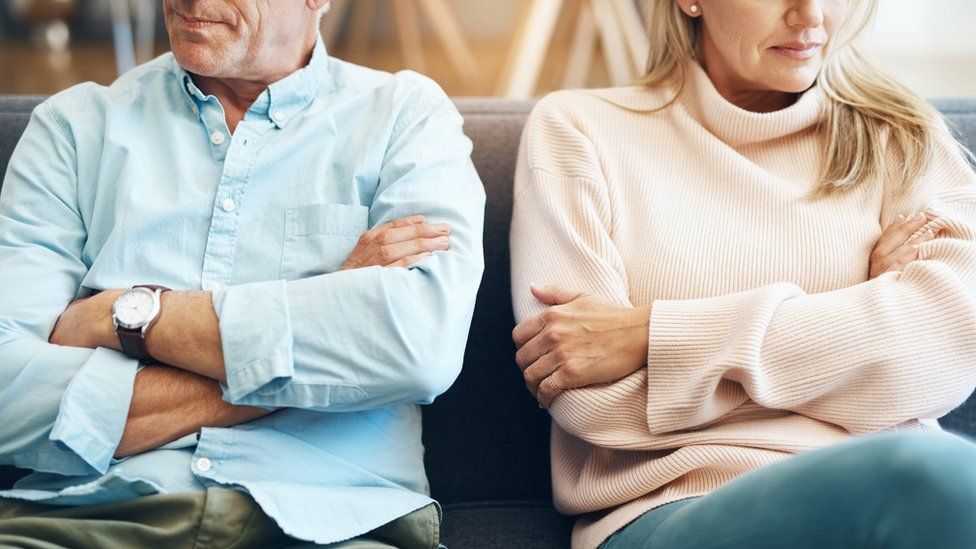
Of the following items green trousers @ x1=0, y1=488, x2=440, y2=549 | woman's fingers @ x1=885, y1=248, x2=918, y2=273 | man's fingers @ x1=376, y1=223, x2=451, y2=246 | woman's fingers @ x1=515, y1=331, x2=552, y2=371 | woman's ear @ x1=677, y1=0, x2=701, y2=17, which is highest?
woman's ear @ x1=677, y1=0, x2=701, y2=17

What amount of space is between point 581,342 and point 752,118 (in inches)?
19.3

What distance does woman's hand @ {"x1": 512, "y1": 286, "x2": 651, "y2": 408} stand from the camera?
55.5 inches

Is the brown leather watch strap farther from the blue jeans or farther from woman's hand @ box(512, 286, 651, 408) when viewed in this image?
the blue jeans

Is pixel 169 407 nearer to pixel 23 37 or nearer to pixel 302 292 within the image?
pixel 302 292

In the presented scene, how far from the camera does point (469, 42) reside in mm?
5793

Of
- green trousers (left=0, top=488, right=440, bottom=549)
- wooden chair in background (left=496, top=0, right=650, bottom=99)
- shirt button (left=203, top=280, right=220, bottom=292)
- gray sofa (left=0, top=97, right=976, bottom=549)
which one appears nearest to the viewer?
green trousers (left=0, top=488, right=440, bottom=549)

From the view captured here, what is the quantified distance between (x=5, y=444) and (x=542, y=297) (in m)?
0.73

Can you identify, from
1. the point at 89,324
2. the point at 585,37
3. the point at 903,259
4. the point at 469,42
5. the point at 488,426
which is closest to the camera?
the point at 89,324

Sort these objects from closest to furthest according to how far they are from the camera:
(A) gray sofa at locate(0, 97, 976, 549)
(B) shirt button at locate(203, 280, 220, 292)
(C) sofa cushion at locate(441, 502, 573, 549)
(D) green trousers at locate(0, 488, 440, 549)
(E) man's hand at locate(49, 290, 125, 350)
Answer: (D) green trousers at locate(0, 488, 440, 549) < (E) man's hand at locate(49, 290, 125, 350) < (B) shirt button at locate(203, 280, 220, 292) < (C) sofa cushion at locate(441, 502, 573, 549) < (A) gray sofa at locate(0, 97, 976, 549)

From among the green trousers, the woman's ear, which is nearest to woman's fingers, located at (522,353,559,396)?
the green trousers

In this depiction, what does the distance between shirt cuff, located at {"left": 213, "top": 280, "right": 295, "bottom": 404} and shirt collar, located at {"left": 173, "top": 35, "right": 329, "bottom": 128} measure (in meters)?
0.34

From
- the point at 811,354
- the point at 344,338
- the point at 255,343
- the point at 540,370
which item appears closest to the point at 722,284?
the point at 811,354

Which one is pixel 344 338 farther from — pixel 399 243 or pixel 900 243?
pixel 900 243

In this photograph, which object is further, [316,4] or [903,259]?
[316,4]
